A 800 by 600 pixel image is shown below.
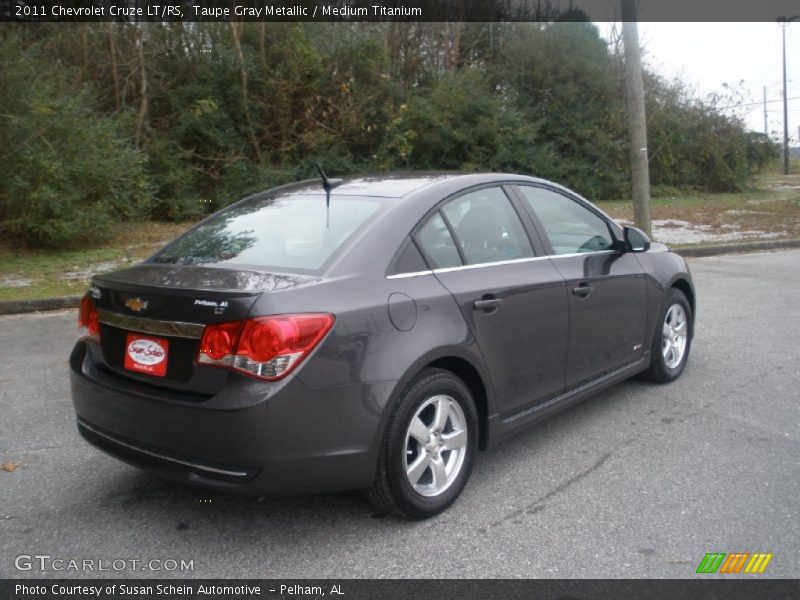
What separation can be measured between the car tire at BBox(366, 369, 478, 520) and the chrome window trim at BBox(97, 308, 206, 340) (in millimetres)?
902

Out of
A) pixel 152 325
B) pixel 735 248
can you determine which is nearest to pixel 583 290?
pixel 152 325

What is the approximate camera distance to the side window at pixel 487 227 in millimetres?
4020

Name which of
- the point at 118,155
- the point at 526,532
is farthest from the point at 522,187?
the point at 118,155

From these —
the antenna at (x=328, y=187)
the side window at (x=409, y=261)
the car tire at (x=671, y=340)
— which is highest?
the antenna at (x=328, y=187)

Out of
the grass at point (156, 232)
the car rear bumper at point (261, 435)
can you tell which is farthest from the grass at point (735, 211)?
the car rear bumper at point (261, 435)

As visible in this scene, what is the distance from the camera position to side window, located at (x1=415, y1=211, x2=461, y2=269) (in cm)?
377

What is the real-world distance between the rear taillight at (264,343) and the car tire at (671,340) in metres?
3.09

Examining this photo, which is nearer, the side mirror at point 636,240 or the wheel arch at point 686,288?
the side mirror at point 636,240

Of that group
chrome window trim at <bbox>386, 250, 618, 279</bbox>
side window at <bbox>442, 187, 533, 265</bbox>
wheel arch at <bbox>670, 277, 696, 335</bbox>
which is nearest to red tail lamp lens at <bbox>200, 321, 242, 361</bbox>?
chrome window trim at <bbox>386, 250, 618, 279</bbox>

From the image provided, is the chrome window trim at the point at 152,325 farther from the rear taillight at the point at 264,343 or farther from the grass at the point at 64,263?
the grass at the point at 64,263

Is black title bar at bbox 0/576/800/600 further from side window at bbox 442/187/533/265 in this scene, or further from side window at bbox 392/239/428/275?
side window at bbox 442/187/533/265

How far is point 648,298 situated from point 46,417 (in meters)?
4.02

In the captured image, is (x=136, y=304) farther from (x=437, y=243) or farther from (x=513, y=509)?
(x=513, y=509)

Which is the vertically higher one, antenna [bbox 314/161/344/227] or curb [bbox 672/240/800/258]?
antenna [bbox 314/161/344/227]
